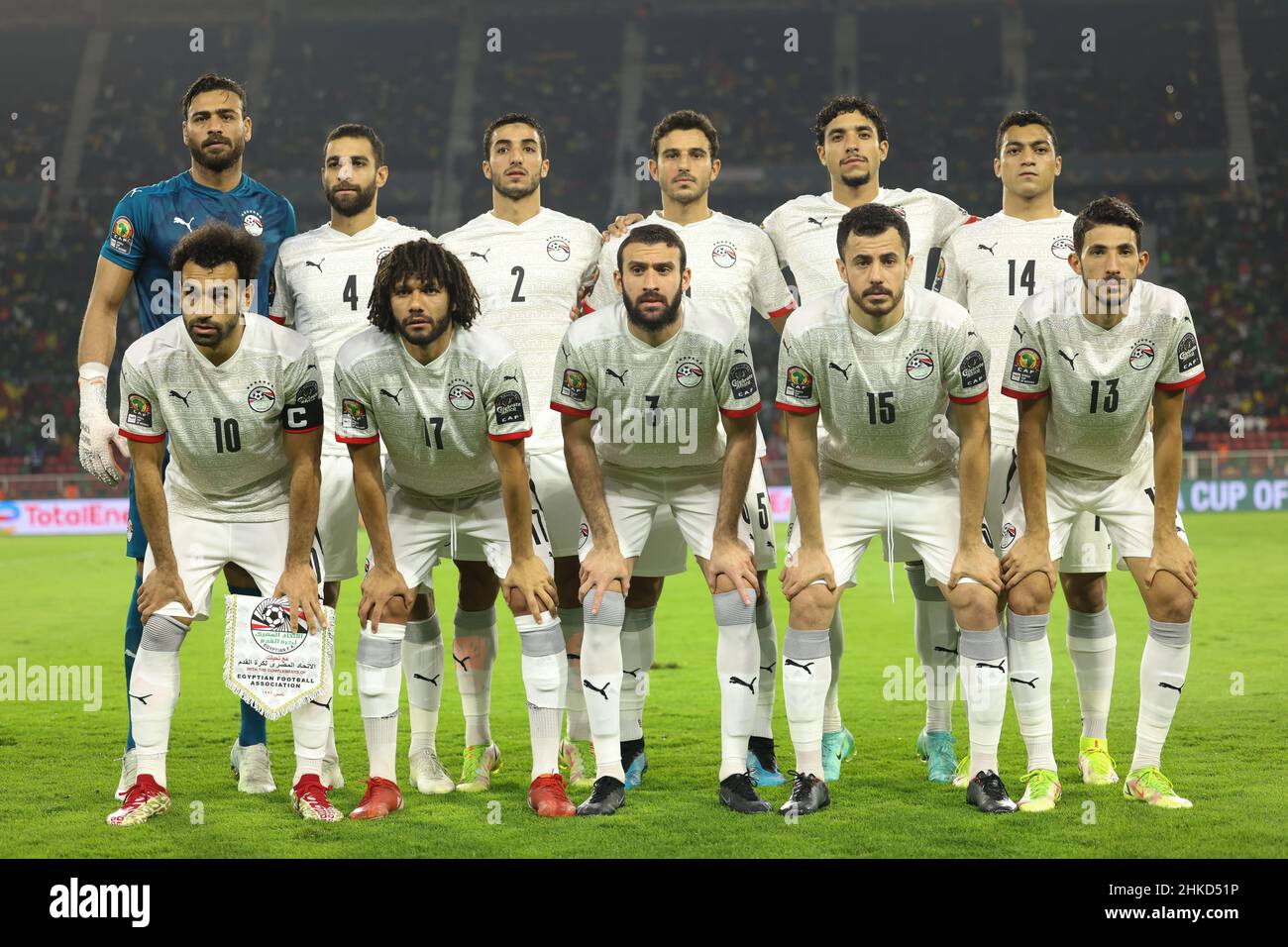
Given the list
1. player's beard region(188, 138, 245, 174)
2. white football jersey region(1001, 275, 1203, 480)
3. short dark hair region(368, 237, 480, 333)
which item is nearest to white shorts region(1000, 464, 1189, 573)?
white football jersey region(1001, 275, 1203, 480)

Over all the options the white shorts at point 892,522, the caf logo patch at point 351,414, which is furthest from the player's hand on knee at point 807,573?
the caf logo patch at point 351,414

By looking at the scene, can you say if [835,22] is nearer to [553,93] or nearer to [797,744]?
[553,93]

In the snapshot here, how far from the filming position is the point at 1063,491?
4.78 m

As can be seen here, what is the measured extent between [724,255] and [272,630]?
2.26 m

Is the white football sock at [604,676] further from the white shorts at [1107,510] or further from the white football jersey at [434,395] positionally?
the white shorts at [1107,510]

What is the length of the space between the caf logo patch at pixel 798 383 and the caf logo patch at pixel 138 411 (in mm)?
2226

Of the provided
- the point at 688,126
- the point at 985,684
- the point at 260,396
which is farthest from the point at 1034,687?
the point at 260,396

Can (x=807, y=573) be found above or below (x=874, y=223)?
below

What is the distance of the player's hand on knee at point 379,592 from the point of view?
4.56 metres

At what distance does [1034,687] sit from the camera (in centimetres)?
462

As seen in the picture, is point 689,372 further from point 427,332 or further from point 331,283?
point 331,283

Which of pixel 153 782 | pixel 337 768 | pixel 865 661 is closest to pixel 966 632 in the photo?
pixel 337 768

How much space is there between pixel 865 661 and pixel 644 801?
393 cm

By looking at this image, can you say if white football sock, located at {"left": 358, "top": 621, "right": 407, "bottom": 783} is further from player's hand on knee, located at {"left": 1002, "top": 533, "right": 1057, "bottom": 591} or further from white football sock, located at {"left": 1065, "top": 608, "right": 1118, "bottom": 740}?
white football sock, located at {"left": 1065, "top": 608, "right": 1118, "bottom": 740}
